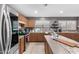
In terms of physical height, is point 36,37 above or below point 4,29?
below

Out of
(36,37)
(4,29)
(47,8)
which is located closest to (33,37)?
(36,37)

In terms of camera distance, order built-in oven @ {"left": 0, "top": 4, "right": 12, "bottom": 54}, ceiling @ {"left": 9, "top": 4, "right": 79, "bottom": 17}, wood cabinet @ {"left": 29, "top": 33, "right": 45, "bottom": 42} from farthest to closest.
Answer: wood cabinet @ {"left": 29, "top": 33, "right": 45, "bottom": 42}, ceiling @ {"left": 9, "top": 4, "right": 79, "bottom": 17}, built-in oven @ {"left": 0, "top": 4, "right": 12, "bottom": 54}

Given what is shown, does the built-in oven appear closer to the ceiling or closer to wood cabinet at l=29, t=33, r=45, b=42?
the ceiling

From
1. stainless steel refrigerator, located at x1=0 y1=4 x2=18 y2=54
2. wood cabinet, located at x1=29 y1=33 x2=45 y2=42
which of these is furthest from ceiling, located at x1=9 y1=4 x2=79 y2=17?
wood cabinet, located at x1=29 y1=33 x2=45 y2=42

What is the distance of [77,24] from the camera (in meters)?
9.24

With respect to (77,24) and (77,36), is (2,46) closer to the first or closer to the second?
(77,36)

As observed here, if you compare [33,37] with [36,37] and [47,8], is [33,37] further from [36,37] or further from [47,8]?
[47,8]

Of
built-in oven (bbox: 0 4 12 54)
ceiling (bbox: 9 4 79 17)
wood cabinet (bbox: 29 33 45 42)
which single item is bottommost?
wood cabinet (bbox: 29 33 45 42)

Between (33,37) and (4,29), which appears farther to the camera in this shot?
(33,37)

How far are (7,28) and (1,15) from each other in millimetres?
227

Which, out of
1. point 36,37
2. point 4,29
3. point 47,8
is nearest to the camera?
point 4,29

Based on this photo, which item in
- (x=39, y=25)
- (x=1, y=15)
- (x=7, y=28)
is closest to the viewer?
(x=1, y=15)

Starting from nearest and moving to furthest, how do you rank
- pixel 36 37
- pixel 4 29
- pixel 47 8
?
1. pixel 4 29
2. pixel 47 8
3. pixel 36 37
